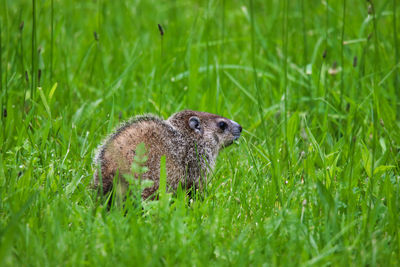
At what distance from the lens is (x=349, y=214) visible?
369 cm

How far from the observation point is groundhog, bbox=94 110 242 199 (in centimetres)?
425

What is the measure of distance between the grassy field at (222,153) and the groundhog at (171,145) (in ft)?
0.66

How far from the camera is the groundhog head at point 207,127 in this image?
206 inches

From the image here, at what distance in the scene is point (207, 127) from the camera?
542 centimetres

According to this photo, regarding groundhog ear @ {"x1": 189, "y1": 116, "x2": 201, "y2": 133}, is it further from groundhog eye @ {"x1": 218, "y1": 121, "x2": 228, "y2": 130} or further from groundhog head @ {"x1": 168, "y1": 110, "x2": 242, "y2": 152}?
groundhog eye @ {"x1": 218, "y1": 121, "x2": 228, "y2": 130}

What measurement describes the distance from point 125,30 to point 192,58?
5.27 ft

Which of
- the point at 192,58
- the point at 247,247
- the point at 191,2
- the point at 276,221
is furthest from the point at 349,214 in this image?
the point at 191,2

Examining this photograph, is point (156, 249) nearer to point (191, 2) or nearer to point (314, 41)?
point (314, 41)

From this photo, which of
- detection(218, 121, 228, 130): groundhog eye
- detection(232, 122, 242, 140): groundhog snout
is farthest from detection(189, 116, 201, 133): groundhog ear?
detection(232, 122, 242, 140): groundhog snout

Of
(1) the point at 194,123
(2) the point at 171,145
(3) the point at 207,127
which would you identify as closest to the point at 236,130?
(3) the point at 207,127

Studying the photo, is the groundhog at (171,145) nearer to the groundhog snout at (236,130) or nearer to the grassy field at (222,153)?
the groundhog snout at (236,130)

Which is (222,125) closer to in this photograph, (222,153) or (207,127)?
(207,127)

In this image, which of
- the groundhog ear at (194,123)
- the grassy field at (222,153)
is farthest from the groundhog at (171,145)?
the grassy field at (222,153)

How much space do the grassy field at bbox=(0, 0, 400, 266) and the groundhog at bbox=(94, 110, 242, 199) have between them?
0.66 feet
